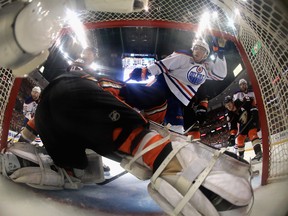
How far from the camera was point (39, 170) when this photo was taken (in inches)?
17.2

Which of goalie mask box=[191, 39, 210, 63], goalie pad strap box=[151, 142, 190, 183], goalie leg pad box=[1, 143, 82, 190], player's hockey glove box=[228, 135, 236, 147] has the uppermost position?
goalie mask box=[191, 39, 210, 63]

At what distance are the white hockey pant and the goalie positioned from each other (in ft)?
0.08

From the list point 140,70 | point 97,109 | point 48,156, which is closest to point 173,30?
point 140,70

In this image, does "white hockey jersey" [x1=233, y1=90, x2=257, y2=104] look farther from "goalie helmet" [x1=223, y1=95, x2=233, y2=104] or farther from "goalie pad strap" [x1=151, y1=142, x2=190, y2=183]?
"goalie pad strap" [x1=151, y1=142, x2=190, y2=183]

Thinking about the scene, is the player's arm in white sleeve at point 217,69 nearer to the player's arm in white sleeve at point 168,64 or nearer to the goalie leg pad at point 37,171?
→ the player's arm in white sleeve at point 168,64

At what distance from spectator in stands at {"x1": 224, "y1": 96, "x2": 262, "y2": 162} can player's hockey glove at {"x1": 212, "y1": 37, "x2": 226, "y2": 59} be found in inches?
3.0

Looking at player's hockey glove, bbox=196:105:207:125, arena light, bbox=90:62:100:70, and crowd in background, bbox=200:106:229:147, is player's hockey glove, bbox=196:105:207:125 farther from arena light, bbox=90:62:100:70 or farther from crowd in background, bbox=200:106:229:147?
arena light, bbox=90:62:100:70

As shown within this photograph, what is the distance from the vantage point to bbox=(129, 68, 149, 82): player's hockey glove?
1.24 ft

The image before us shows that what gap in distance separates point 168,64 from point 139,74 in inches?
2.1

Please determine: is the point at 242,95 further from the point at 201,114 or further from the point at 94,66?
the point at 94,66

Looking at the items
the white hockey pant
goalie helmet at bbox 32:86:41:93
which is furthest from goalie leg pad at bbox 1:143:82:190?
goalie helmet at bbox 32:86:41:93

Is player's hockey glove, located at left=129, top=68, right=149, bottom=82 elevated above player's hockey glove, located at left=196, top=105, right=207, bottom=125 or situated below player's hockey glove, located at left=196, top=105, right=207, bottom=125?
above

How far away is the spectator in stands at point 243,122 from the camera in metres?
0.39

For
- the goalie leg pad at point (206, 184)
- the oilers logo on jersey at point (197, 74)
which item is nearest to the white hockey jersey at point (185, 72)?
the oilers logo on jersey at point (197, 74)
